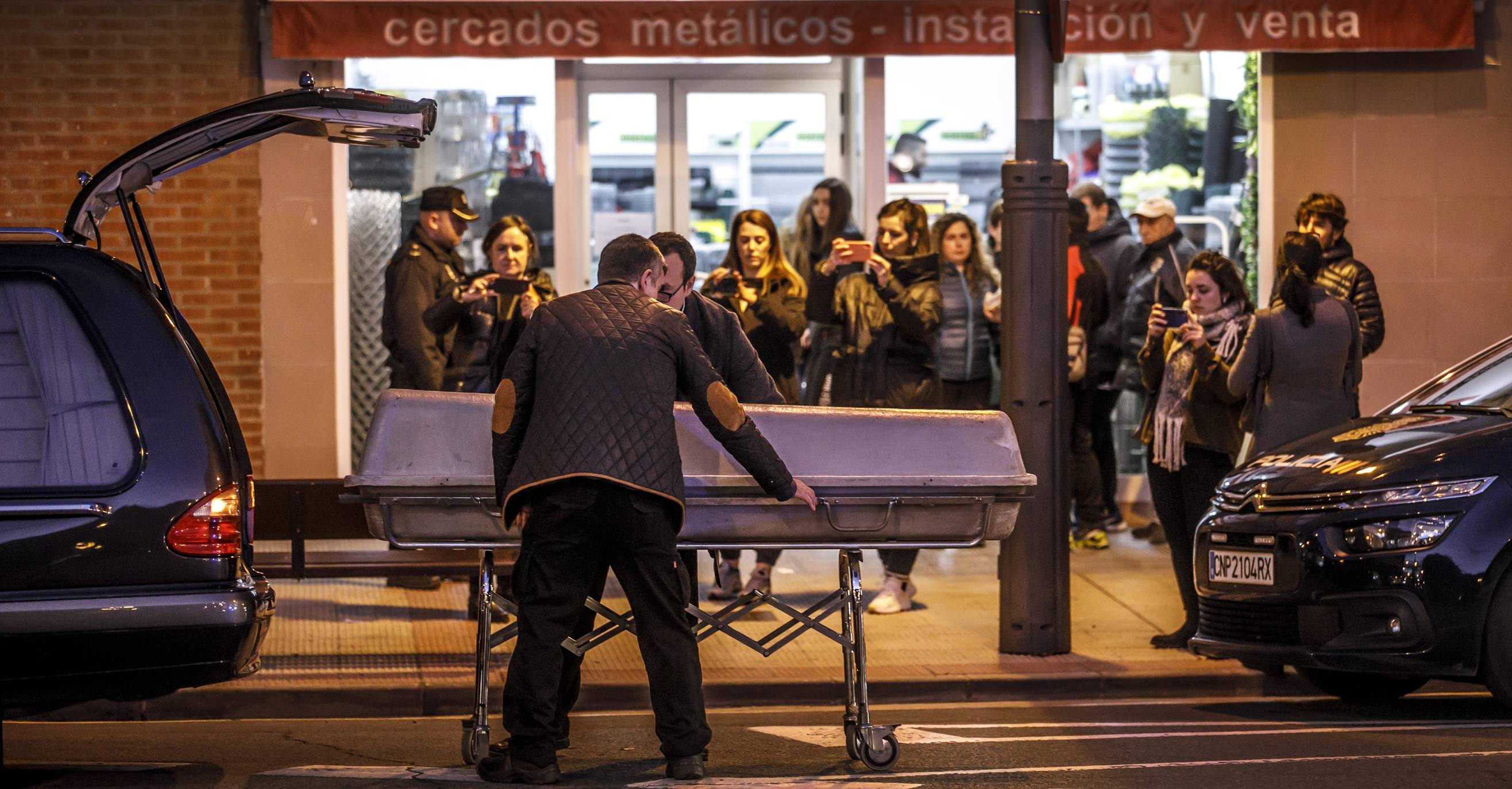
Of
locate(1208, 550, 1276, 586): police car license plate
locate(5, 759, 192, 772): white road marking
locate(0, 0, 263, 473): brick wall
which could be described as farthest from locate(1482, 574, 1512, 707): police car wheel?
locate(0, 0, 263, 473): brick wall

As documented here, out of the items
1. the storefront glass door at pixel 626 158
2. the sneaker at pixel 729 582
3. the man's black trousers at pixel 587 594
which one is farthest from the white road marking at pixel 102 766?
the storefront glass door at pixel 626 158

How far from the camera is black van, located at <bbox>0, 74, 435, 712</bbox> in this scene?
5.53 metres

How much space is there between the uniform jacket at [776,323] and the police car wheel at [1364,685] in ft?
10.0

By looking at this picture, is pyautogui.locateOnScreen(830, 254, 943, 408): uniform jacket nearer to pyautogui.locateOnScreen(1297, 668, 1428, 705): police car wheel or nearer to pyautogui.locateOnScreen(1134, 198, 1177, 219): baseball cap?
pyautogui.locateOnScreen(1134, 198, 1177, 219): baseball cap

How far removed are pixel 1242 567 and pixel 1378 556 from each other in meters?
0.68

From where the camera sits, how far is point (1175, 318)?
8.94 metres

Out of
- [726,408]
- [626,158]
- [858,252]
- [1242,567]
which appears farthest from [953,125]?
[726,408]

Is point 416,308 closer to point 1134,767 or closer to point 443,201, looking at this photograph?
point 443,201

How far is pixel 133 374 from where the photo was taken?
18.6ft

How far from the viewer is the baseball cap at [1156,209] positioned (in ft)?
39.1

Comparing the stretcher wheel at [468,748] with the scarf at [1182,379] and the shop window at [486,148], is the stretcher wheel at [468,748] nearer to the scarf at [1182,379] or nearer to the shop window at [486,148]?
the scarf at [1182,379]

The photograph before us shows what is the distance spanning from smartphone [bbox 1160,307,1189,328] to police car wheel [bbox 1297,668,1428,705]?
1.77 metres

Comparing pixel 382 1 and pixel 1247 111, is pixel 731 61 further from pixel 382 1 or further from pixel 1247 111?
pixel 1247 111

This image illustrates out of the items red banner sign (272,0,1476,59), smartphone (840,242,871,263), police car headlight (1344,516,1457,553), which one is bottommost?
police car headlight (1344,516,1457,553)
